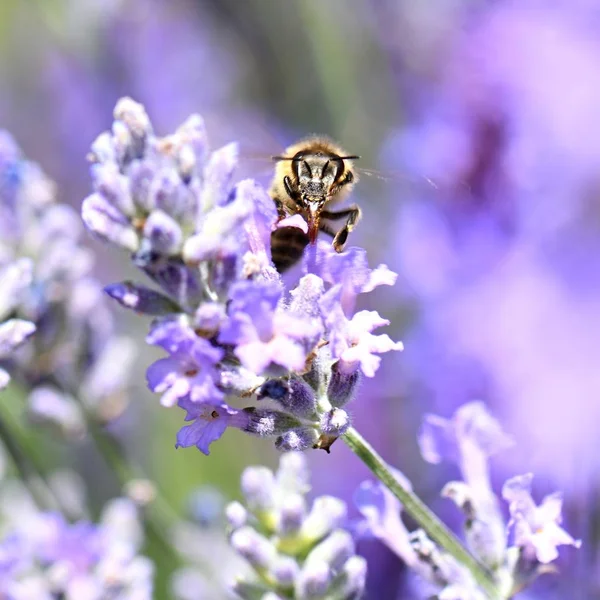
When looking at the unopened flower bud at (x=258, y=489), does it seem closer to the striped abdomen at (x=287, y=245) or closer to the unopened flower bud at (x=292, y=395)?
the unopened flower bud at (x=292, y=395)

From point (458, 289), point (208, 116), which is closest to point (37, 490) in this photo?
point (458, 289)

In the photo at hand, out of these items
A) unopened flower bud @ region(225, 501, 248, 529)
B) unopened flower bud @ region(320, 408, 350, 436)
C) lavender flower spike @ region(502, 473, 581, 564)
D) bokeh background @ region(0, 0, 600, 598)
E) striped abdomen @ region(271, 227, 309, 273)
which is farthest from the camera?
bokeh background @ region(0, 0, 600, 598)

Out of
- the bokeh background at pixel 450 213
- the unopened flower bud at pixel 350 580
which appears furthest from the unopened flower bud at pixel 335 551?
the bokeh background at pixel 450 213

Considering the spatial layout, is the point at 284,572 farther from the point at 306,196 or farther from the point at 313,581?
the point at 306,196

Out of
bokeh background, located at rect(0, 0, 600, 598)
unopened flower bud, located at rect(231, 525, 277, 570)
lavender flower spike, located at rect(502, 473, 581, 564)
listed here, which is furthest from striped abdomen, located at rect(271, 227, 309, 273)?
bokeh background, located at rect(0, 0, 600, 598)

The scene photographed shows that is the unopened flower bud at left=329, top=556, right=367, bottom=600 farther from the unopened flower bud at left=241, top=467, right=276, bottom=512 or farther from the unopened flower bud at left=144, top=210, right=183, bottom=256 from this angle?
the unopened flower bud at left=144, top=210, right=183, bottom=256

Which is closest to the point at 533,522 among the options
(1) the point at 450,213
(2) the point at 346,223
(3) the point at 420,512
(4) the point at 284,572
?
(3) the point at 420,512

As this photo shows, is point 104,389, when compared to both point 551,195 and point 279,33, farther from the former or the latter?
point 279,33
